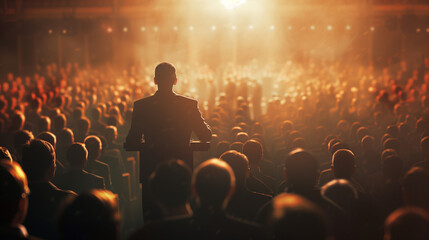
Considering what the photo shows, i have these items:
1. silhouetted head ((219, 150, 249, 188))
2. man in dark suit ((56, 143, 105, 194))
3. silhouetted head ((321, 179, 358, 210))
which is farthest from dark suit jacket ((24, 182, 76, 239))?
silhouetted head ((321, 179, 358, 210))

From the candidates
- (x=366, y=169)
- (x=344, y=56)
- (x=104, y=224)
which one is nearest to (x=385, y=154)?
(x=366, y=169)

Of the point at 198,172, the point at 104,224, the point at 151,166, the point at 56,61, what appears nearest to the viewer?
the point at 104,224

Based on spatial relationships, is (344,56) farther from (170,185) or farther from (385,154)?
(170,185)

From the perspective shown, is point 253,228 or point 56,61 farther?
point 56,61

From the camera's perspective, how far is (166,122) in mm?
4715

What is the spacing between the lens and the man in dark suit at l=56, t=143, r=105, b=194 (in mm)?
5846

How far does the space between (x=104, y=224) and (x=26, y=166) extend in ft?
7.23

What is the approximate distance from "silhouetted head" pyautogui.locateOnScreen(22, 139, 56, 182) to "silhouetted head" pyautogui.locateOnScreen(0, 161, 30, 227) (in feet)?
4.97

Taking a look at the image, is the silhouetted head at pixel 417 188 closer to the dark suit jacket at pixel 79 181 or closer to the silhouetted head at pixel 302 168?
the silhouetted head at pixel 302 168

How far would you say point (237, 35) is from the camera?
4247cm

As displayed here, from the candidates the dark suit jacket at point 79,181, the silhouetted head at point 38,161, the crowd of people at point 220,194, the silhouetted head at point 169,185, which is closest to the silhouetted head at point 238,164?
the crowd of people at point 220,194

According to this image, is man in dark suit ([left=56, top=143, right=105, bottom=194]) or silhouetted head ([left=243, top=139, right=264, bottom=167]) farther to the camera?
silhouetted head ([left=243, top=139, right=264, bottom=167])

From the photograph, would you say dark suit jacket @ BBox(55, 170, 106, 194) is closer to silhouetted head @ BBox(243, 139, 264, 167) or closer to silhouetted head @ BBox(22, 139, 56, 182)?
silhouetted head @ BBox(22, 139, 56, 182)

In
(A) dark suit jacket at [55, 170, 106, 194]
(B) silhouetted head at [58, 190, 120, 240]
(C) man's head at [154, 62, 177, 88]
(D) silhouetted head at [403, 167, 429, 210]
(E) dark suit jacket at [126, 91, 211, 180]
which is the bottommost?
(A) dark suit jacket at [55, 170, 106, 194]
